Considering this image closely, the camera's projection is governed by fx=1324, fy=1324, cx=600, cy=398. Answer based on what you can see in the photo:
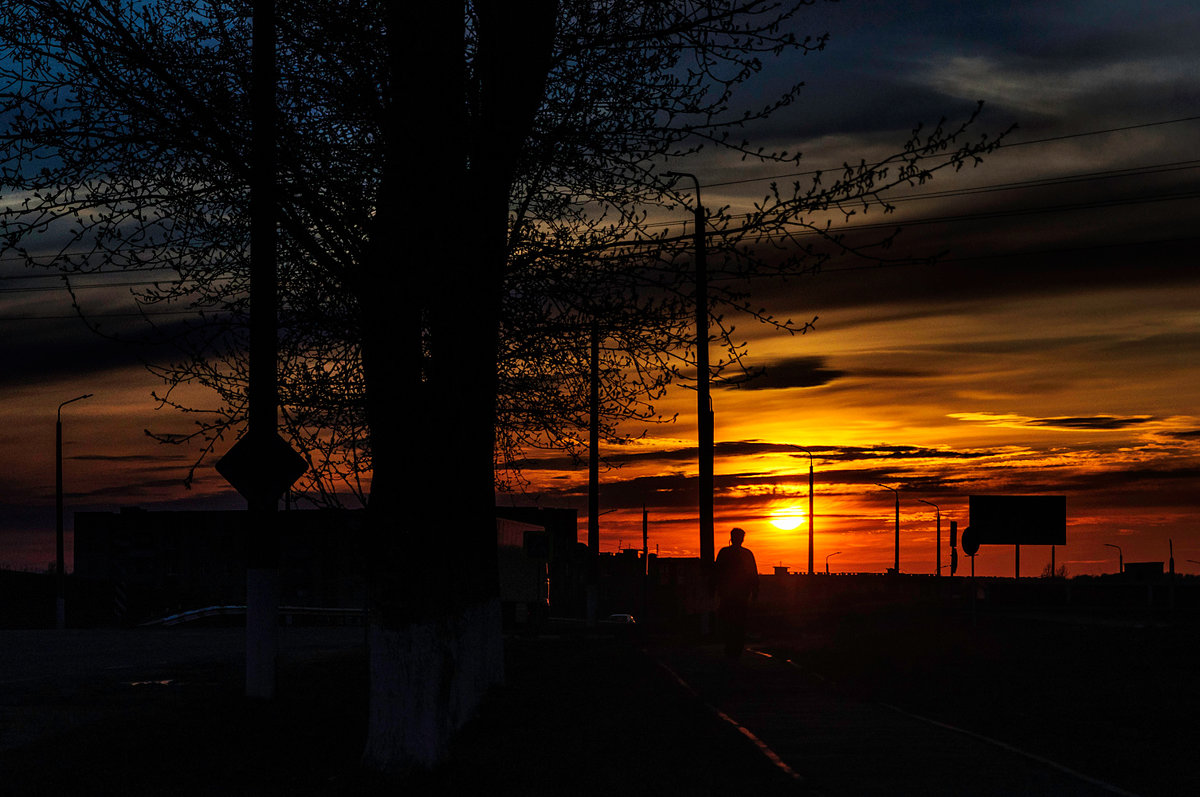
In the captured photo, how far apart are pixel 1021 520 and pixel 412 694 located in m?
39.3

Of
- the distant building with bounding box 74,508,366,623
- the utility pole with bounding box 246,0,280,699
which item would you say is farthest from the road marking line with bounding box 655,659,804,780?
the distant building with bounding box 74,508,366,623

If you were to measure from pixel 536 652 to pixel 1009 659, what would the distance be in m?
9.25

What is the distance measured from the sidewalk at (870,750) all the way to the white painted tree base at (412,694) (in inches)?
108

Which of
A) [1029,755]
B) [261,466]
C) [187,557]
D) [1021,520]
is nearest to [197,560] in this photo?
[187,557]

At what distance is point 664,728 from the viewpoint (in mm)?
13352

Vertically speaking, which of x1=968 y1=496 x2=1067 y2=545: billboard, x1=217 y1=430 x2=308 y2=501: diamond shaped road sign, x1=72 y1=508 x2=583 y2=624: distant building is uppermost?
x1=217 y1=430 x2=308 y2=501: diamond shaped road sign

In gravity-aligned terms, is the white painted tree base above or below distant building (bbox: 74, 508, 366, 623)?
above

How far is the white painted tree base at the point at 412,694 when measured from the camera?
406 inches

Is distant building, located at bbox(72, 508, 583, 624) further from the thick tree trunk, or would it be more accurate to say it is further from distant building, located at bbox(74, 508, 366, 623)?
the thick tree trunk

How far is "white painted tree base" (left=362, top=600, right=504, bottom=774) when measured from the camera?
1030cm

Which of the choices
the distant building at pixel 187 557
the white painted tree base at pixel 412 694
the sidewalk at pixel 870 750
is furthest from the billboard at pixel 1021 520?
the distant building at pixel 187 557

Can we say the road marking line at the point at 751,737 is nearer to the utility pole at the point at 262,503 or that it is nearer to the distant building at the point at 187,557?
the utility pole at the point at 262,503

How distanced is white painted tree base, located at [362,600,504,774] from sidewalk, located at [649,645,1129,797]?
2.75 m

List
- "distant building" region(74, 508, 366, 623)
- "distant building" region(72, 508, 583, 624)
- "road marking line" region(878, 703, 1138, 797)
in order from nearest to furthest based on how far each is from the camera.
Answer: "road marking line" region(878, 703, 1138, 797)
"distant building" region(72, 508, 583, 624)
"distant building" region(74, 508, 366, 623)
